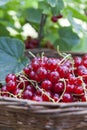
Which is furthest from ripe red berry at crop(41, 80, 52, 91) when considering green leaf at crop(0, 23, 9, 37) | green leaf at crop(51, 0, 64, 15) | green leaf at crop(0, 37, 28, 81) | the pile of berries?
green leaf at crop(0, 23, 9, 37)

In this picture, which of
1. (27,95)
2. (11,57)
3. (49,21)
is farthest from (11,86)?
(49,21)

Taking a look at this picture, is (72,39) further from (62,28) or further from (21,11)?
(21,11)

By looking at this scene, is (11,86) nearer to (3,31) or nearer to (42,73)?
(42,73)

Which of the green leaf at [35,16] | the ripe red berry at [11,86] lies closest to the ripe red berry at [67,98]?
the ripe red berry at [11,86]

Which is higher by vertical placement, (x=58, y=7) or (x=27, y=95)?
(x=58, y=7)

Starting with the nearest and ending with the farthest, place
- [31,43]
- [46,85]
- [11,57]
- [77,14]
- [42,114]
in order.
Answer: [42,114] → [46,85] → [11,57] → [77,14] → [31,43]

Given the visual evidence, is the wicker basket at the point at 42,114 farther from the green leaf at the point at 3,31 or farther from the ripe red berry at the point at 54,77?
the green leaf at the point at 3,31

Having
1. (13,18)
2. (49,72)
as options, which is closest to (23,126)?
(49,72)
